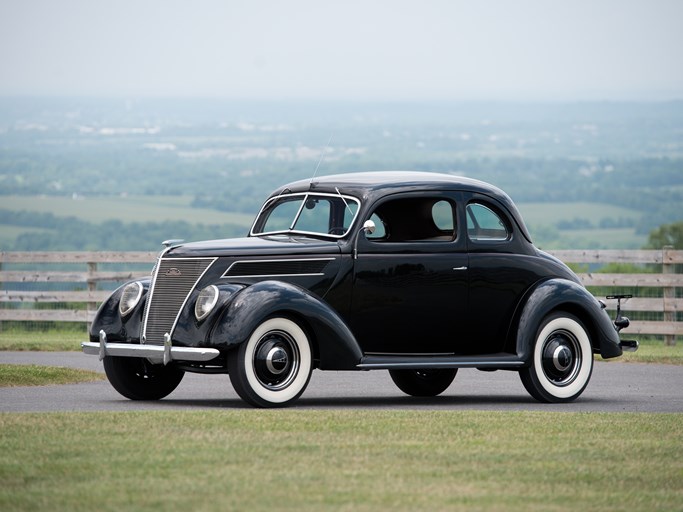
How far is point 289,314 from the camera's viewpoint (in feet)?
39.8

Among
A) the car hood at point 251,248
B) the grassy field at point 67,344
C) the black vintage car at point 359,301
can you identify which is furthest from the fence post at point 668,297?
the car hood at point 251,248

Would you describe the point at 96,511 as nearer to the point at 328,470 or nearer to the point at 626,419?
the point at 328,470

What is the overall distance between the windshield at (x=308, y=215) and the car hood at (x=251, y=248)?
26 centimetres

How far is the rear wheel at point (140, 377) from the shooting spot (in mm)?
13172

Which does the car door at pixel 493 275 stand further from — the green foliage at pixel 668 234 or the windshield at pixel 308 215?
the green foliage at pixel 668 234

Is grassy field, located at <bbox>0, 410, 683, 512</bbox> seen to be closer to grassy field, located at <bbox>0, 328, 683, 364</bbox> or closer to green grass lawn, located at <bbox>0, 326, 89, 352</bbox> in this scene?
grassy field, located at <bbox>0, 328, 683, 364</bbox>

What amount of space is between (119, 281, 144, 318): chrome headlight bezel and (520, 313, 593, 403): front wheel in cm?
370

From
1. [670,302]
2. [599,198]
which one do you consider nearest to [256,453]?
[670,302]

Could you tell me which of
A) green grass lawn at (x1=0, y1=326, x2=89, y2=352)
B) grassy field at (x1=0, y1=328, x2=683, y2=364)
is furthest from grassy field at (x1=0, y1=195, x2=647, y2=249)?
grassy field at (x1=0, y1=328, x2=683, y2=364)

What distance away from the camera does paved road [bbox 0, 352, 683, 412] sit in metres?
12.7

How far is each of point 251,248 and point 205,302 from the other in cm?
70

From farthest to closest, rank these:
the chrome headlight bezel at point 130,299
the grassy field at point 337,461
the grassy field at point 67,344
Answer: the grassy field at point 67,344
the chrome headlight bezel at point 130,299
the grassy field at point 337,461

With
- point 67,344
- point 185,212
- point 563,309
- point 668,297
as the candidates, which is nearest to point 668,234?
point 668,297

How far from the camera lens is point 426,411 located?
11.8 m
